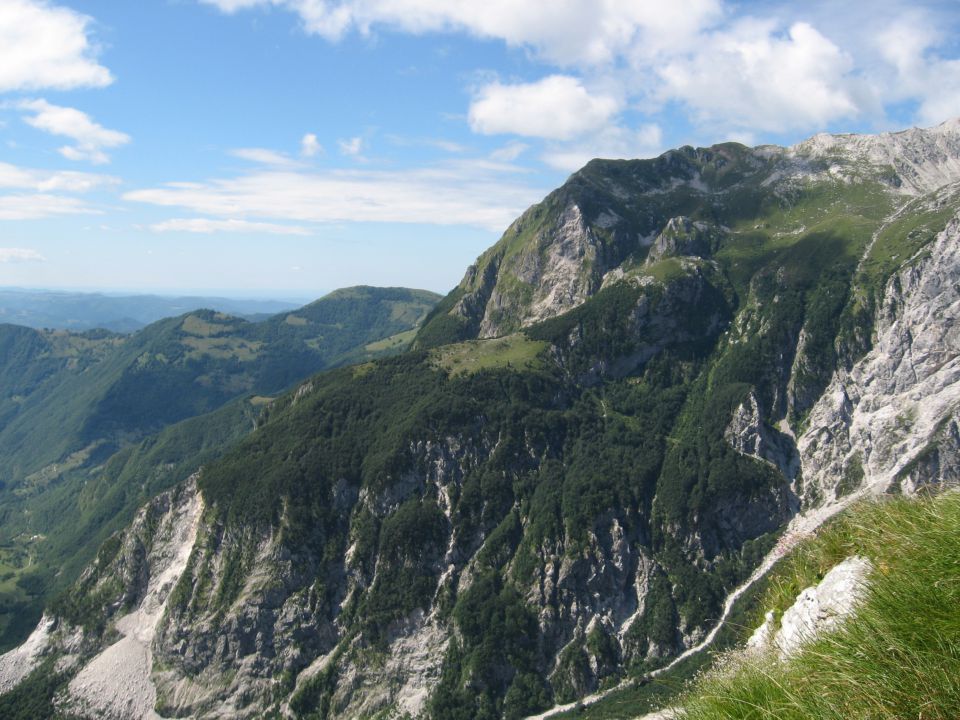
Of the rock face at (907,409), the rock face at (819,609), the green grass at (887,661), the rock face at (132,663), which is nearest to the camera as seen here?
the green grass at (887,661)

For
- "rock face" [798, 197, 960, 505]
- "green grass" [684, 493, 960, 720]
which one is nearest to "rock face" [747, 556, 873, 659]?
"green grass" [684, 493, 960, 720]

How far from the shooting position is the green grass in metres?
9.60

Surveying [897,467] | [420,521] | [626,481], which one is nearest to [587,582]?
[626,481]

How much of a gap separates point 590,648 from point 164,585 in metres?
135

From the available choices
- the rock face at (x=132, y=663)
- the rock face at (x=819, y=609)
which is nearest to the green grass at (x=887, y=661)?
the rock face at (x=819, y=609)

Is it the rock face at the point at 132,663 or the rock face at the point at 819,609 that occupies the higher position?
the rock face at the point at 819,609

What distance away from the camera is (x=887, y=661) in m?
10.1

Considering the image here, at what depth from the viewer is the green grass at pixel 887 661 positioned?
31.5 ft

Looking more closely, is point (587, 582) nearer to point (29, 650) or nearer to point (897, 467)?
point (897, 467)

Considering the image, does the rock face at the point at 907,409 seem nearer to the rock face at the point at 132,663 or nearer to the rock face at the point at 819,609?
the rock face at the point at 819,609

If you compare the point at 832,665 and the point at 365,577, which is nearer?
the point at 832,665

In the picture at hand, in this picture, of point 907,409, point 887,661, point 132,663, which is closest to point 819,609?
point 887,661

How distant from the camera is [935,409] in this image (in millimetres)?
178500

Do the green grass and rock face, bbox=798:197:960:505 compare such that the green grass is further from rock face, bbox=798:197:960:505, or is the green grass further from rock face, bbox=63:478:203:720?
rock face, bbox=63:478:203:720
